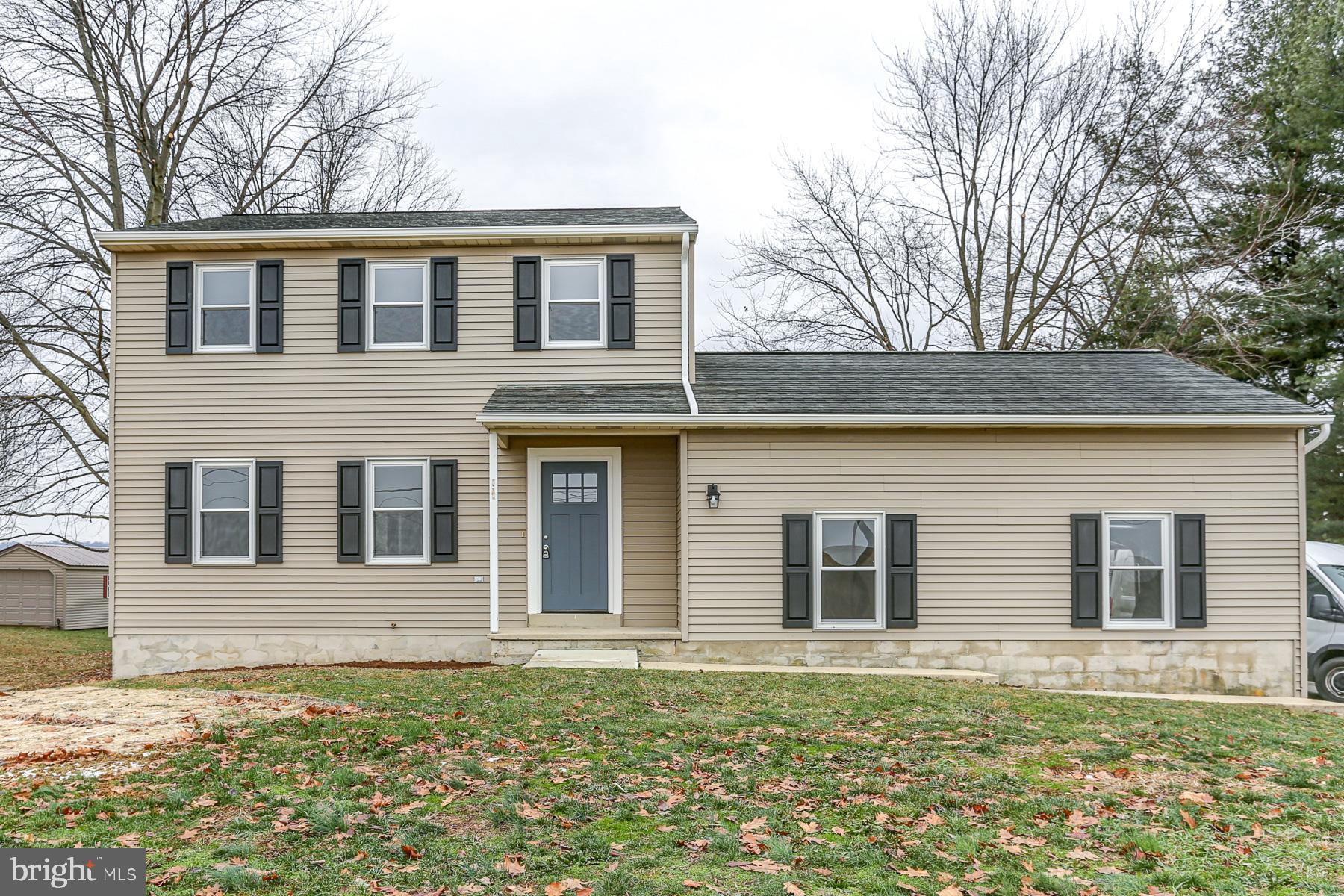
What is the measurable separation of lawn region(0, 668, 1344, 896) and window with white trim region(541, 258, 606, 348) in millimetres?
5353

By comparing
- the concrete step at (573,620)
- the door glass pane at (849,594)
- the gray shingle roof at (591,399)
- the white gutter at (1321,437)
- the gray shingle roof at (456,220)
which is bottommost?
the concrete step at (573,620)

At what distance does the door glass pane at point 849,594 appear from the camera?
1078 centimetres

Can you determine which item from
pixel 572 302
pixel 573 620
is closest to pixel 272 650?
pixel 573 620

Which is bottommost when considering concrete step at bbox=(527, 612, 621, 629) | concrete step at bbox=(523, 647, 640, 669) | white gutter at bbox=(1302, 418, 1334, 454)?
concrete step at bbox=(523, 647, 640, 669)

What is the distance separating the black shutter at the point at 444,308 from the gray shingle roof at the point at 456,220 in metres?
0.60

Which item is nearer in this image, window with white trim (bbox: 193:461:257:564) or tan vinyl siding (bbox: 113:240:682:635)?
tan vinyl siding (bbox: 113:240:682:635)

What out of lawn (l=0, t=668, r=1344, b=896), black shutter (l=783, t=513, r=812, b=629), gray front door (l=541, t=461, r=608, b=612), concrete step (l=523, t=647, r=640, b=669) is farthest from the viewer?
gray front door (l=541, t=461, r=608, b=612)

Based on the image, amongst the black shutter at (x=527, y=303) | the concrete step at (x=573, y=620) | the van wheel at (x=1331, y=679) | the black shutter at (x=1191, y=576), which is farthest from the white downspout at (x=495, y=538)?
the van wheel at (x=1331, y=679)

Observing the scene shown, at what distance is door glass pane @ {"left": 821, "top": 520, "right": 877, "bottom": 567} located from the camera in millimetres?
10828

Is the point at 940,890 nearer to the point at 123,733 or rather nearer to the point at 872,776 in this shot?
the point at 872,776

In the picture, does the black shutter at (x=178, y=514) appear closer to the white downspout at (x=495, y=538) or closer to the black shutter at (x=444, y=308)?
the black shutter at (x=444, y=308)

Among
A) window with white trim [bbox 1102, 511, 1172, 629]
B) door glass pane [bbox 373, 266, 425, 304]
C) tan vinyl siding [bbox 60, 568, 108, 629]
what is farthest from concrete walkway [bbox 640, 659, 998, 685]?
tan vinyl siding [bbox 60, 568, 108, 629]

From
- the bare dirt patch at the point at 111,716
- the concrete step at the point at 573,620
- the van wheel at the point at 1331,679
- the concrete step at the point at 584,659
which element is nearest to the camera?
the bare dirt patch at the point at 111,716

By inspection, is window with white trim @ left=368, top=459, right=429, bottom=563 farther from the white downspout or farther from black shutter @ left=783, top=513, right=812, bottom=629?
black shutter @ left=783, top=513, right=812, bottom=629
